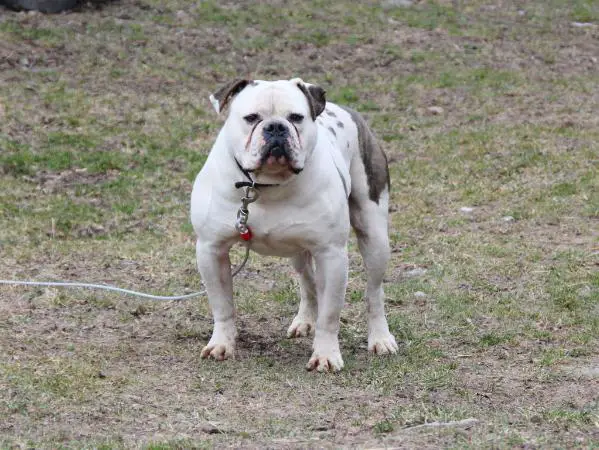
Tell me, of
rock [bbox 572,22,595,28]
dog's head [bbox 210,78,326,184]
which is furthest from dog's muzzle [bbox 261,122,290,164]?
rock [bbox 572,22,595,28]

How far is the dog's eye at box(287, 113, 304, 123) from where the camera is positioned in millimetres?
5312

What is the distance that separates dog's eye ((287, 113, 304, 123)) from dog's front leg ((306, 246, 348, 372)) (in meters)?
0.69

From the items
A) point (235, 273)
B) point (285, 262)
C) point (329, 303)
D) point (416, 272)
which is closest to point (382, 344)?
point (329, 303)

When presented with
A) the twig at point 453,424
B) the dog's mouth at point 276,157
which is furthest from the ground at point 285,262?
the dog's mouth at point 276,157

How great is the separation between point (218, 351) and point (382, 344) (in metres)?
0.97

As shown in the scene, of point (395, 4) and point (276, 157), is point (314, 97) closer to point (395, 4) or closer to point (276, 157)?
point (276, 157)

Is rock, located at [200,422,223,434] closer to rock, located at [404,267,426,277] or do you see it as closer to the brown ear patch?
the brown ear patch

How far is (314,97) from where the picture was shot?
18.1 ft

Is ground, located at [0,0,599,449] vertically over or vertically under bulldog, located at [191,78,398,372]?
under

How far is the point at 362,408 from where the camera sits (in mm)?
4980

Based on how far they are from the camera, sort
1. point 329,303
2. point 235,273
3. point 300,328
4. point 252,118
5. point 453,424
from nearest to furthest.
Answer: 1. point 453,424
2. point 252,118
3. point 329,303
4. point 235,273
5. point 300,328

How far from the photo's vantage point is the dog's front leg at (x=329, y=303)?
560cm

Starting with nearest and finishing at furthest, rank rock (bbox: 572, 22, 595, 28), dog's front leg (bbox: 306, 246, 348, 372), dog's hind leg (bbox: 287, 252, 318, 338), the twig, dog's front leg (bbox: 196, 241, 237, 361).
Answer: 1. the twig
2. dog's front leg (bbox: 306, 246, 348, 372)
3. dog's front leg (bbox: 196, 241, 237, 361)
4. dog's hind leg (bbox: 287, 252, 318, 338)
5. rock (bbox: 572, 22, 595, 28)

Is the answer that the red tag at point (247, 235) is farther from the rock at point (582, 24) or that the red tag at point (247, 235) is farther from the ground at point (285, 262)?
the rock at point (582, 24)
